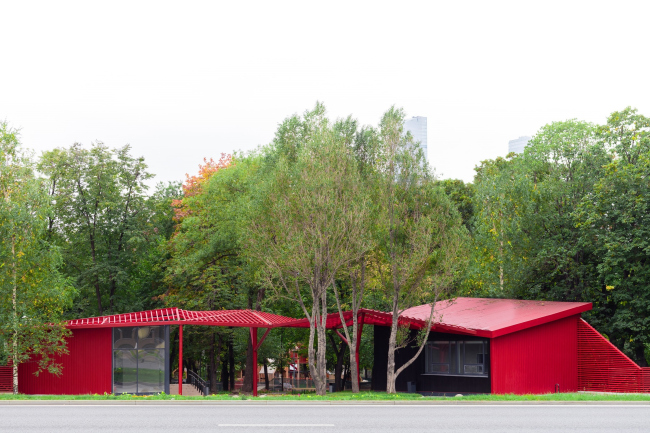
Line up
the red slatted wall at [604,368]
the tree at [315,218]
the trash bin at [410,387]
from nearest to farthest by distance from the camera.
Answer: the tree at [315,218], the red slatted wall at [604,368], the trash bin at [410,387]

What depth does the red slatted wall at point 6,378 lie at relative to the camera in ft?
92.5

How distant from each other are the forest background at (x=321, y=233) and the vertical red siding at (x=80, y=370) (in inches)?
38.0

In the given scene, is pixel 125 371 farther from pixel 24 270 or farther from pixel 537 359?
pixel 537 359

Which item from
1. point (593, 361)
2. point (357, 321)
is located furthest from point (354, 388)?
point (593, 361)

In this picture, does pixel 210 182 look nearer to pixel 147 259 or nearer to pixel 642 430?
pixel 147 259

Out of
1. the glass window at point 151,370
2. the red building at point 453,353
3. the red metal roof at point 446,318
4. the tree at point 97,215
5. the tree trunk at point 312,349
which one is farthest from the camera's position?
the tree at point 97,215

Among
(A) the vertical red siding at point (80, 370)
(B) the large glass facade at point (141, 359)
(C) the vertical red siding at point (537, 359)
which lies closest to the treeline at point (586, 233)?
(C) the vertical red siding at point (537, 359)

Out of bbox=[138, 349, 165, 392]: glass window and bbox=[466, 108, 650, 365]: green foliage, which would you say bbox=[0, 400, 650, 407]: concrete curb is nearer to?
bbox=[466, 108, 650, 365]: green foliage

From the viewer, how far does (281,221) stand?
24.7m

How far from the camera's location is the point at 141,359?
29828 mm

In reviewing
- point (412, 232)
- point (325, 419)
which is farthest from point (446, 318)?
point (325, 419)

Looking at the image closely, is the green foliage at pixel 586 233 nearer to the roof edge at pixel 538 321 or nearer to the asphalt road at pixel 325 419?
the roof edge at pixel 538 321

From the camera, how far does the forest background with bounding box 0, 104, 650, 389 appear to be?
24500mm

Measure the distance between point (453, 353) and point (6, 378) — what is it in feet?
60.8
